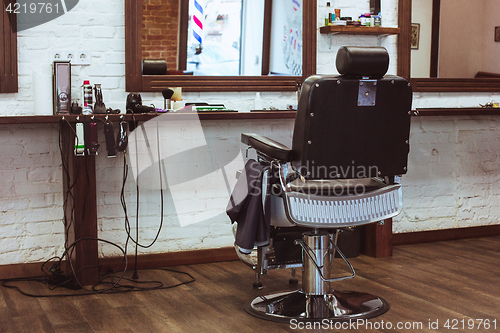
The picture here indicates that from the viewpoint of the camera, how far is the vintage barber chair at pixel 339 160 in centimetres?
219

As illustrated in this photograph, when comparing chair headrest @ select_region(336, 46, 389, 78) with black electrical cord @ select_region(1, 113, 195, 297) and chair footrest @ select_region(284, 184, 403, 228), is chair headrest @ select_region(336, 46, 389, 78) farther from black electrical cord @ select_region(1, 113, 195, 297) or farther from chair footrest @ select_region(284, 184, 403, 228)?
black electrical cord @ select_region(1, 113, 195, 297)

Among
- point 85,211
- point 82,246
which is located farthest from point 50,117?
point 82,246

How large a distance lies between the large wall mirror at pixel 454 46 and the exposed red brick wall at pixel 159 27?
1.67 m

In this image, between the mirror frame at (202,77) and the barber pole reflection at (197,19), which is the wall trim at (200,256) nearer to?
the mirror frame at (202,77)

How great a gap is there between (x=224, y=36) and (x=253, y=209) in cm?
141

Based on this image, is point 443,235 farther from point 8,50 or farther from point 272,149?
point 8,50

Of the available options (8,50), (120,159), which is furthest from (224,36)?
(8,50)

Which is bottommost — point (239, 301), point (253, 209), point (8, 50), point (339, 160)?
point (239, 301)

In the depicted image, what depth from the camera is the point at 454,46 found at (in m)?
3.91

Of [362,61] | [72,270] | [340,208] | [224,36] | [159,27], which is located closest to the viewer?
[362,61]

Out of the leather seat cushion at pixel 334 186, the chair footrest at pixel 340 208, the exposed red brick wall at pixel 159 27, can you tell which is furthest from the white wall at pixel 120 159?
the chair footrest at pixel 340 208

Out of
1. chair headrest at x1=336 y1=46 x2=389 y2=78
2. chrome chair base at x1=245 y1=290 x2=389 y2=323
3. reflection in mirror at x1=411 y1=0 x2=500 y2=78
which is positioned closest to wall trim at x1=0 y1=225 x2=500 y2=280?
chrome chair base at x1=245 y1=290 x2=389 y2=323

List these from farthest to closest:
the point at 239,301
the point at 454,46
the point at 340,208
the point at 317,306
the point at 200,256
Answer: the point at 454,46 < the point at 200,256 < the point at 239,301 < the point at 317,306 < the point at 340,208

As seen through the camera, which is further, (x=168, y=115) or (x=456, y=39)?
(x=456, y=39)
